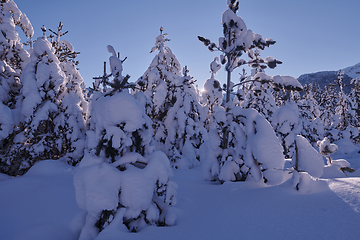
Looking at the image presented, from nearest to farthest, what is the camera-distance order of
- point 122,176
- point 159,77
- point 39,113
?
point 122,176 < point 39,113 < point 159,77

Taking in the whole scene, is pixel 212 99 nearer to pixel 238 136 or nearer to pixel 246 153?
pixel 238 136

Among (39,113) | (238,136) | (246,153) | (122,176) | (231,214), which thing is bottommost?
(231,214)

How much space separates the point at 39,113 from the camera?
739cm

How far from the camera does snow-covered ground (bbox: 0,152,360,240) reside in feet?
6.37

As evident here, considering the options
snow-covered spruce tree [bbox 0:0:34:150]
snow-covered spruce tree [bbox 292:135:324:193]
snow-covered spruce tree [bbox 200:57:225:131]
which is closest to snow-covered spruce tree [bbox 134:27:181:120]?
snow-covered spruce tree [bbox 200:57:225:131]

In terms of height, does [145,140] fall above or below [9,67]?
below

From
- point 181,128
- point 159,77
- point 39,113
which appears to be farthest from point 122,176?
point 159,77

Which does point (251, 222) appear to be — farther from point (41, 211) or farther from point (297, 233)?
point (41, 211)

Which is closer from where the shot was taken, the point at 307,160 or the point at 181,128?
the point at 307,160

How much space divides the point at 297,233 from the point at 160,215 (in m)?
Answer: 1.93

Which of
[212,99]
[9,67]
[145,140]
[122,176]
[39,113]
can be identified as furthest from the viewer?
[212,99]

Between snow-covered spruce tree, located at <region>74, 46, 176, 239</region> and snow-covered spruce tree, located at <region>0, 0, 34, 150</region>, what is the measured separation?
5.23 m

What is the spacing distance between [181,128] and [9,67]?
820 centimetres

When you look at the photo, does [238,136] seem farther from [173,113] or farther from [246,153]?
[173,113]
